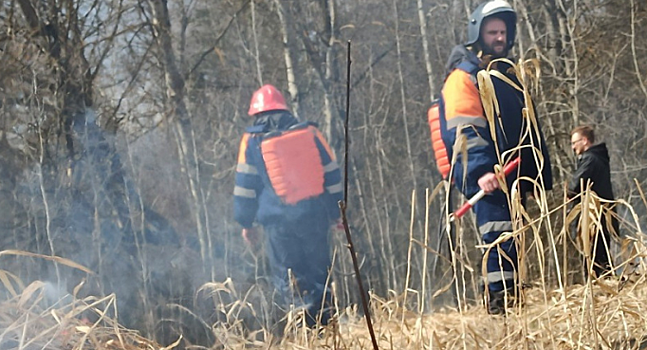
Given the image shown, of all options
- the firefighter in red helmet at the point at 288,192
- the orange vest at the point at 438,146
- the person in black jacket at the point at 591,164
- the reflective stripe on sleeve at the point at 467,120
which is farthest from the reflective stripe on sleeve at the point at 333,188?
the reflective stripe on sleeve at the point at 467,120

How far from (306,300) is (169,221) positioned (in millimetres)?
7042

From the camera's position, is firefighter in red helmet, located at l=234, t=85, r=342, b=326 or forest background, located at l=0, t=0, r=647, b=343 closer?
firefighter in red helmet, located at l=234, t=85, r=342, b=326

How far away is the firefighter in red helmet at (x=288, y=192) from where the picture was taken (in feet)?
15.5

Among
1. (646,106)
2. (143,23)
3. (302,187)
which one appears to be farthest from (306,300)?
(646,106)

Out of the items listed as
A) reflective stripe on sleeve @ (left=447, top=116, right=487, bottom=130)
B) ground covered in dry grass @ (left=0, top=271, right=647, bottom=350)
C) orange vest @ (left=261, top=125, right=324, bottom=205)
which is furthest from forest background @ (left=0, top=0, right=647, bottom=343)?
ground covered in dry grass @ (left=0, top=271, right=647, bottom=350)

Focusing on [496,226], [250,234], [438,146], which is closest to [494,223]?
[496,226]

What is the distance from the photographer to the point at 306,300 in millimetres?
4789

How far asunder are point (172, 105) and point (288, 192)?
423 centimetres

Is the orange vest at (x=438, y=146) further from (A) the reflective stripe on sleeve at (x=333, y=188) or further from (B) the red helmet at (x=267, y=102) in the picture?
(B) the red helmet at (x=267, y=102)

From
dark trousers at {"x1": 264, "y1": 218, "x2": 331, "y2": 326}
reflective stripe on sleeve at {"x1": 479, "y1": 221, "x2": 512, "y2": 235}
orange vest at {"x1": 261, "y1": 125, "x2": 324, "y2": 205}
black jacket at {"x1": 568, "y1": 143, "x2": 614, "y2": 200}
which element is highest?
orange vest at {"x1": 261, "y1": 125, "x2": 324, "y2": 205}

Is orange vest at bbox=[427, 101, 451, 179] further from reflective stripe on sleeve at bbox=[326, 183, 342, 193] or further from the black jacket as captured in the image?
the black jacket

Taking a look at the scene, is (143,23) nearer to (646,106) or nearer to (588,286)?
(646,106)

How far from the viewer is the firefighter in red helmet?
473cm

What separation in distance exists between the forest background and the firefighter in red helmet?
32 centimetres
